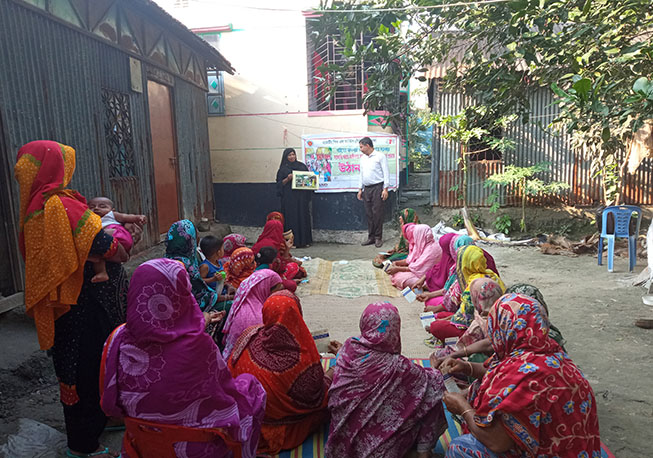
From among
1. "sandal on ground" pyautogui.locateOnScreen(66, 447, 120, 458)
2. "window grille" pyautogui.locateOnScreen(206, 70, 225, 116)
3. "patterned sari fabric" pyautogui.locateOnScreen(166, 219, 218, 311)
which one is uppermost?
"window grille" pyautogui.locateOnScreen(206, 70, 225, 116)

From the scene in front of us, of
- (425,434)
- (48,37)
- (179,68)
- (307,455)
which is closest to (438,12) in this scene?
(425,434)

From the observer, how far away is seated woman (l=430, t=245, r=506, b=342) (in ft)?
11.9

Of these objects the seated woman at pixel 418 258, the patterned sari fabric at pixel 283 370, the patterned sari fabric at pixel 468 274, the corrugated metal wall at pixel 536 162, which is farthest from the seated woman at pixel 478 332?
the corrugated metal wall at pixel 536 162

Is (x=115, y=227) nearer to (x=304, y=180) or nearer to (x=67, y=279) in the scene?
(x=67, y=279)

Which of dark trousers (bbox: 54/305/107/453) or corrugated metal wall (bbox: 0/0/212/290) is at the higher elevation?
corrugated metal wall (bbox: 0/0/212/290)

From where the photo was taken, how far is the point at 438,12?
3.77 metres

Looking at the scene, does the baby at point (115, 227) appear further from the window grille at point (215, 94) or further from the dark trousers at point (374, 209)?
the window grille at point (215, 94)

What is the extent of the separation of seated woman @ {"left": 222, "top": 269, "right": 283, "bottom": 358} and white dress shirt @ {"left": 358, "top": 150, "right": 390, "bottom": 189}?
556cm

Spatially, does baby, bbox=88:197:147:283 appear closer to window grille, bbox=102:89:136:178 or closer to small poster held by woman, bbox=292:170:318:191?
window grille, bbox=102:89:136:178

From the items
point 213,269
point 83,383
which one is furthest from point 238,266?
point 83,383

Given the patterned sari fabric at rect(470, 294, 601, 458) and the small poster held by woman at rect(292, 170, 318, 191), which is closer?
the patterned sari fabric at rect(470, 294, 601, 458)

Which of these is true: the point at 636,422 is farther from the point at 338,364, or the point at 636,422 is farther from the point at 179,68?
the point at 179,68

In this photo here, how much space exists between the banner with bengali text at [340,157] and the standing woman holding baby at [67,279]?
7.08m

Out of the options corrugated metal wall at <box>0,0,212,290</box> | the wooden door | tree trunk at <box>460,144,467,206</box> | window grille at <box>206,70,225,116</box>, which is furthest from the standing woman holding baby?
tree trunk at <box>460,144,467,206</box>
